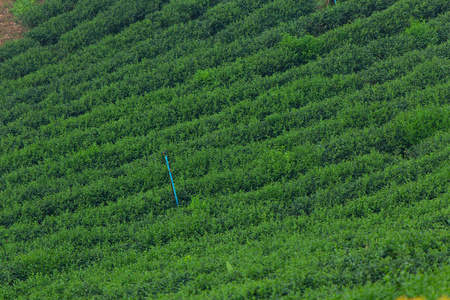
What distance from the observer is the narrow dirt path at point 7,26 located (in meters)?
18.3

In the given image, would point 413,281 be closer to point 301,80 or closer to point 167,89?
point 301,80

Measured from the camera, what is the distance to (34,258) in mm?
9891

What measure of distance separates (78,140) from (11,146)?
7.71ft

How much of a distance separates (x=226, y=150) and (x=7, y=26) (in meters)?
12.6

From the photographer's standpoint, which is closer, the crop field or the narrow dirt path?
the crop field

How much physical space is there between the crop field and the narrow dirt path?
0.39 m

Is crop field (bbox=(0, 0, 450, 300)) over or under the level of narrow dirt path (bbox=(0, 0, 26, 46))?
under

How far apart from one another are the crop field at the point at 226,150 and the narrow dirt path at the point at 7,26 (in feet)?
1.28

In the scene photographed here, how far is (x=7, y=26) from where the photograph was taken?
18734 millimetres

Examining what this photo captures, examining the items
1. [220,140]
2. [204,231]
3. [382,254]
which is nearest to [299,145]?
[220,140]

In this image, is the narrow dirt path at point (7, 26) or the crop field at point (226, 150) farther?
the narrow dirt path at point (7, 26)

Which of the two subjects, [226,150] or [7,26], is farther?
[7,26]

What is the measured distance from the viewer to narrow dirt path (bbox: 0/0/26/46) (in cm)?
1833

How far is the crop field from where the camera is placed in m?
8.24
